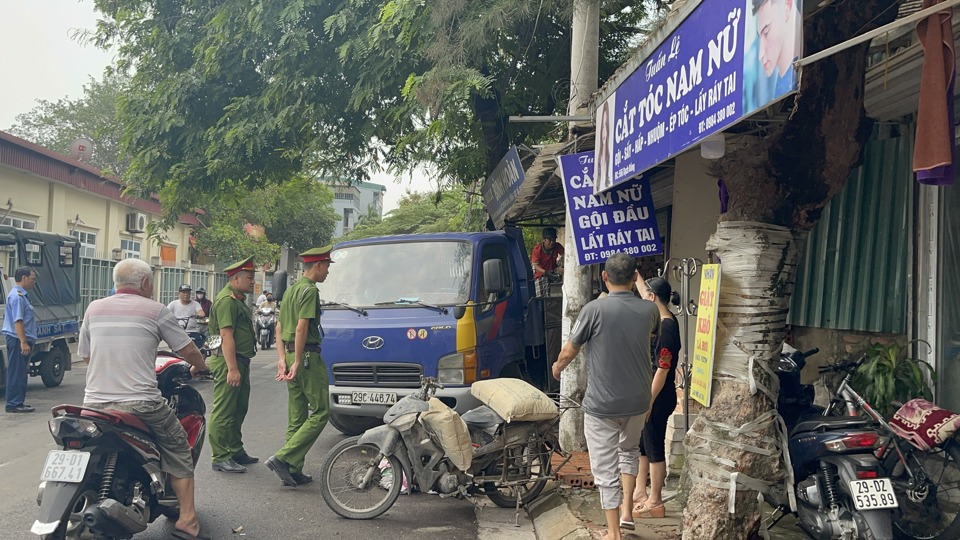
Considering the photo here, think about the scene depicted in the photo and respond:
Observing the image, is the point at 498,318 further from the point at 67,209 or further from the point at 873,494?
the point at 67,209

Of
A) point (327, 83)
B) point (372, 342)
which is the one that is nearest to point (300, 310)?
point (372, 342)

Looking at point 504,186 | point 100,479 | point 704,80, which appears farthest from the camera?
point 504,186

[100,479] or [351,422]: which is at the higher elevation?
[100,479]

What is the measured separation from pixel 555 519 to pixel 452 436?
974mm

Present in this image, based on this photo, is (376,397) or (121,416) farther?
(376,397)

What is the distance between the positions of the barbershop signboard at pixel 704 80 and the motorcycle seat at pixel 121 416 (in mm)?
3349

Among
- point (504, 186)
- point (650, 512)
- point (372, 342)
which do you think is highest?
point (504, 186)

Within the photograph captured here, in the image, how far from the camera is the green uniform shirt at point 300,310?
6074 millimetres

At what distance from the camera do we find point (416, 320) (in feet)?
22.8

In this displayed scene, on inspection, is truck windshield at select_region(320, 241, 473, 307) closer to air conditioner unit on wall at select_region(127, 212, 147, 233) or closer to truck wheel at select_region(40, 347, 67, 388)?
truck wheel at select_region(40, 347, 67, 388)

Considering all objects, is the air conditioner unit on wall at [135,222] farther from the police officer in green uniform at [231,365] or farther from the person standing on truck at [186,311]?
the police officer in green uniform at [231,365]

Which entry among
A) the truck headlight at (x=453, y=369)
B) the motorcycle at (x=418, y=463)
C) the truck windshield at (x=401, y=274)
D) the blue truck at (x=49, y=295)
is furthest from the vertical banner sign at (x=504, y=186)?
the blue truck at (x=49, y=295)

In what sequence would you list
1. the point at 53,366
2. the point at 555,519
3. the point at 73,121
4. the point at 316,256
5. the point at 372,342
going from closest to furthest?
the point at 555,519
the point at 316,256
the point at 372,342
the point at 53,366
the point at 73,121

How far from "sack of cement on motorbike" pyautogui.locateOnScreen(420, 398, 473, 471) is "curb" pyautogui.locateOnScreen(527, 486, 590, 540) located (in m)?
0.70
